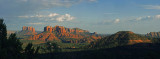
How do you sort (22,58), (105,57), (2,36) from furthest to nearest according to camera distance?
(105,57), (2,36), (22,58)

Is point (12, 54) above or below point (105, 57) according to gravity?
above

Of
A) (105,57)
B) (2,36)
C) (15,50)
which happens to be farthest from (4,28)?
(105,57)

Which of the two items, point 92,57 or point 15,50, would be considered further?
point 92,57

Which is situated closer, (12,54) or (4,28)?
(12,54)

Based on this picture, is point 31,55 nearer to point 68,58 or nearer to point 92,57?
point 92,57

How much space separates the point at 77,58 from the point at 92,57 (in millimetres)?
22617

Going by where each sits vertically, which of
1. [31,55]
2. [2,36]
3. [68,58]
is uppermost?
[2,36]

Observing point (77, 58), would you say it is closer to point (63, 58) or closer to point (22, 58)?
point (63, 58)

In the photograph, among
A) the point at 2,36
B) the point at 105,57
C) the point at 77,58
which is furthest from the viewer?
the point at 77,58

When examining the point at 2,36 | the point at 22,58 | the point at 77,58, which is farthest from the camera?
the point at 77,58

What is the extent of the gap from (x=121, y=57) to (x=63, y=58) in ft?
208

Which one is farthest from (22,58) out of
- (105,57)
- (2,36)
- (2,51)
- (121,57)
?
(121,57)

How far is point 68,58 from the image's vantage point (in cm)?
17950

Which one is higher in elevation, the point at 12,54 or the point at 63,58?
the point at 12,54
